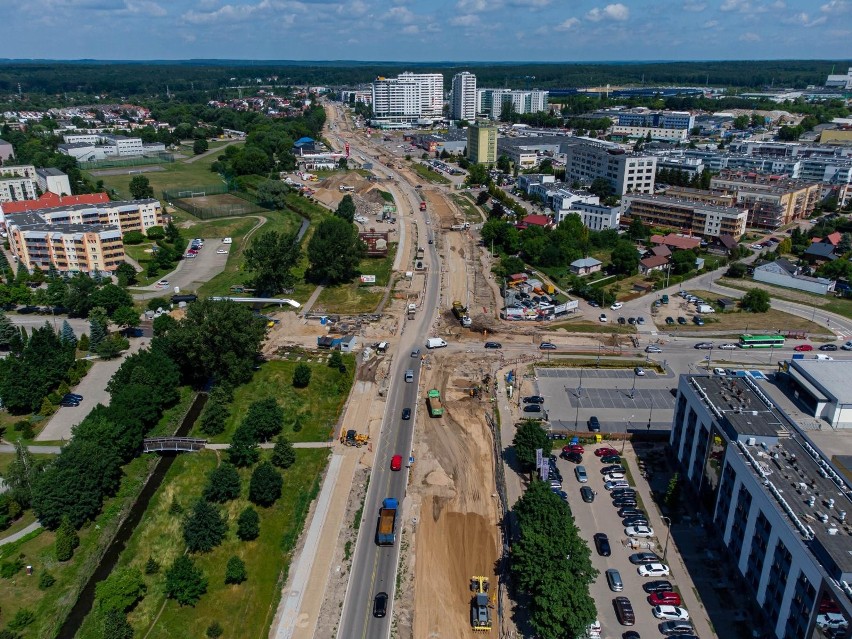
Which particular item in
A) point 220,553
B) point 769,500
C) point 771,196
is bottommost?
point 220,553

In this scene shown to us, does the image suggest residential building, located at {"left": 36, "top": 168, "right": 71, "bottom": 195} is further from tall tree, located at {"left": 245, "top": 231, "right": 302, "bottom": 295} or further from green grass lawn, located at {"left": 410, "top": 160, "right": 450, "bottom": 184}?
green grass lawn, located at {"left": 410, "top": 160, "right": 450, "bottom": 184}

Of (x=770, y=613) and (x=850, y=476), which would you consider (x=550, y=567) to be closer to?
(x=770, y=613)

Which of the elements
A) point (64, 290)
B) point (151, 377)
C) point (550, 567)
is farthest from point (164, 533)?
point (64, 290)

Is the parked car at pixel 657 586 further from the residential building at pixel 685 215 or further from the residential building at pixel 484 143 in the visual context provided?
the residential building at pixel 484 143

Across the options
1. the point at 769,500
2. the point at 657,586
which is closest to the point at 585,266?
the point at 657,586

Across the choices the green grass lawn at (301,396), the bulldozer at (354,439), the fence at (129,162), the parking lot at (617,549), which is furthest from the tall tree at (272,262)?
the fence at (129,162)

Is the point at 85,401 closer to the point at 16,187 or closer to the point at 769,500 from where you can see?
the point at 769,500
